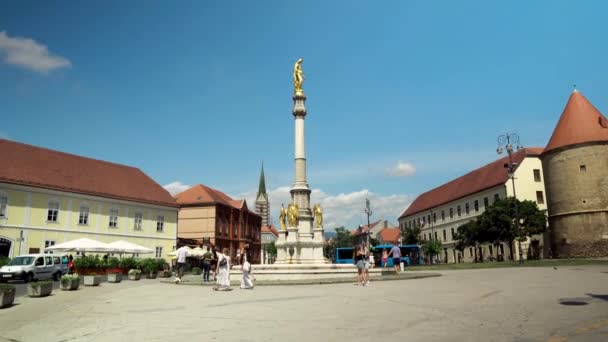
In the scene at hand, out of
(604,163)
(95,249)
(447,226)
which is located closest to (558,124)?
(604,163)

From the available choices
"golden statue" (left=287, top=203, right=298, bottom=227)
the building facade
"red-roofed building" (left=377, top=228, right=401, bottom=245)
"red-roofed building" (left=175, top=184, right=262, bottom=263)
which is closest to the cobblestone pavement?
"golden statue" (left=287, top=203, right=298, bottom=227)

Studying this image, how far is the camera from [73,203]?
39344 mm

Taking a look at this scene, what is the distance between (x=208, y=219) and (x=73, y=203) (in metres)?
23.8

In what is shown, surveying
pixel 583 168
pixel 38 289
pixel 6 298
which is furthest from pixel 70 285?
pixel 583 168

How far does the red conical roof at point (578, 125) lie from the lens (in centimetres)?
4588

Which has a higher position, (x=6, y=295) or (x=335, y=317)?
(x=6, y=295)

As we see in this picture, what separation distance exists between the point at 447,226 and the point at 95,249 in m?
58.7

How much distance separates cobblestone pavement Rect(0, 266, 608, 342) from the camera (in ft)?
23.4

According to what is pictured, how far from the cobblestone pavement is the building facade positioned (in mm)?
46124

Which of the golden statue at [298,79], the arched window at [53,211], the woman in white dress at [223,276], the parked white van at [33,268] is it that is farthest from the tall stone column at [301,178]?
the arched window at [53,211]

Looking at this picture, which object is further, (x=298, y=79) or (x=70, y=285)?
(x=298, y=79)

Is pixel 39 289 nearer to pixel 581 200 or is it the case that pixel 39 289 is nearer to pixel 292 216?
pixel 292 216

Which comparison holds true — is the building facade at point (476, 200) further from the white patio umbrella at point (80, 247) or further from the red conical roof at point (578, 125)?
the white patio umbrella at point (80, 247)

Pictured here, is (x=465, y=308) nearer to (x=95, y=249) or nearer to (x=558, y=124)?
(x=95, y=249)
